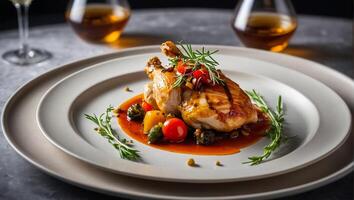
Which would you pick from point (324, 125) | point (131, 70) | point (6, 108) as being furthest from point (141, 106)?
point (324, 125)

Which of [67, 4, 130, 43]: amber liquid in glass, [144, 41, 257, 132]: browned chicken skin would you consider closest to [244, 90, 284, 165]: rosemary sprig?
[144, 41, 257, 132]: browned chicken skin

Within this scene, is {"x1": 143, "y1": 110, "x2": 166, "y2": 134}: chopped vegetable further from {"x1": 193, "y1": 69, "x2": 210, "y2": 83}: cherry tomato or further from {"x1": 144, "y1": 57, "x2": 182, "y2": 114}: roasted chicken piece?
{"x1": 193, "y1": 69, "x2": 210, "y2": 83}: cherry tomato

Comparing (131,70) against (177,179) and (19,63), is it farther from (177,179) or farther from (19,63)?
(177,179)

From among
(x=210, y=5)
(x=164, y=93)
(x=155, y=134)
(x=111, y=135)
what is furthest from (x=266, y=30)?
(x=210, y=5)

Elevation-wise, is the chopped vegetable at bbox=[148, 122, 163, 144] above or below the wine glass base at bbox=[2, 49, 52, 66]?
above

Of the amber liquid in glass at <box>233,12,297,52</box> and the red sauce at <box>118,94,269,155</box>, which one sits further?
the amber liquid in glass at <box>233,12,297,52</box>

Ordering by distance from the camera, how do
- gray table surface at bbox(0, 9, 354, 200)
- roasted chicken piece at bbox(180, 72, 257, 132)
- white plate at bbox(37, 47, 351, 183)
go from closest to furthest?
white plate at bbox(37, 47, 351, 183)
roasted chicken piece at bbox(180, 72, 257, 132)
gray table surface at bbox(0, 9, 354, 200)

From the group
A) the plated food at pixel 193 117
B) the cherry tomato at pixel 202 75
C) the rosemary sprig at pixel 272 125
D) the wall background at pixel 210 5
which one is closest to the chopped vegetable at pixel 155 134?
the plated food at pixel 193 117
